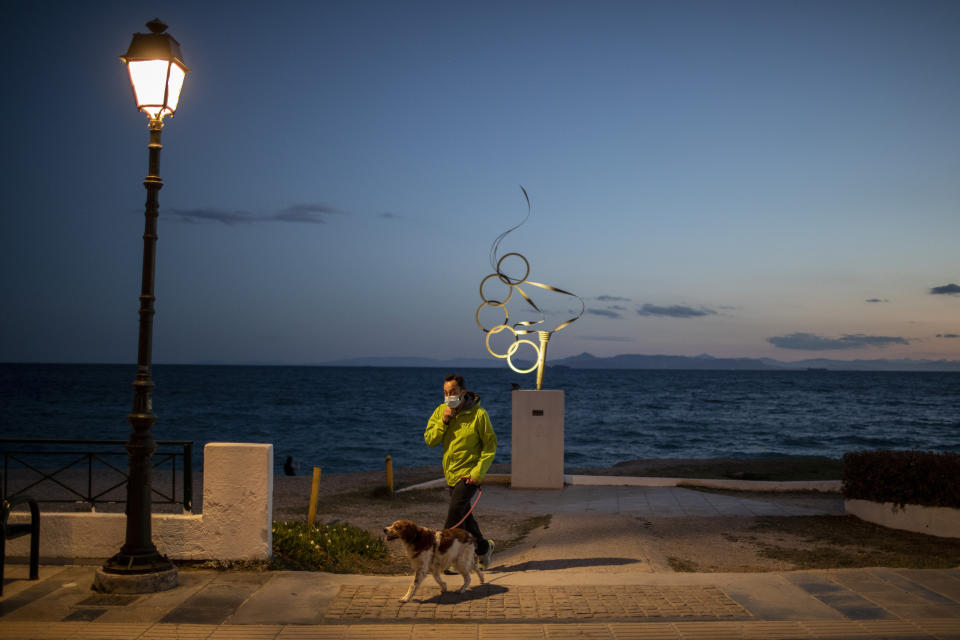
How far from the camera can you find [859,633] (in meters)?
5.47

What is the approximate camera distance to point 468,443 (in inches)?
276

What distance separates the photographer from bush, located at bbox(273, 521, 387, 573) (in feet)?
25.4

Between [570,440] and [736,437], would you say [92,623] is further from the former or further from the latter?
[736,437]

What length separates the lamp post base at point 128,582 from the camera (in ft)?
20.8

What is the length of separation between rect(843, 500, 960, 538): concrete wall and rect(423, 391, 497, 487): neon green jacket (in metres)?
5.97

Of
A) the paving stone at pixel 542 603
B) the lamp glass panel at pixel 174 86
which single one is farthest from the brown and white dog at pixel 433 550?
the lamp glass panel at pixel 174 86

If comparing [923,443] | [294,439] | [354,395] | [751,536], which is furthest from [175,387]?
[751,536]

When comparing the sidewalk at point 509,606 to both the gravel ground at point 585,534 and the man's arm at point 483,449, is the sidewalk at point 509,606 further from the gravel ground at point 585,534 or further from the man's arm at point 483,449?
the man's arm at point 483,449

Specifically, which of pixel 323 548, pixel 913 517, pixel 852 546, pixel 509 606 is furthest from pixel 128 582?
pixel 913 517

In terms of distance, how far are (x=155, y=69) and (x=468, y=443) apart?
423 centimetres

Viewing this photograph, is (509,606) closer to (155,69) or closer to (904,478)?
(155,69)

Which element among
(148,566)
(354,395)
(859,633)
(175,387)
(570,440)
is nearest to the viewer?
(859,633)

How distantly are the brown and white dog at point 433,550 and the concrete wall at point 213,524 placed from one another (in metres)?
1.52

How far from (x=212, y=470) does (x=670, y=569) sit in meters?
4.61
